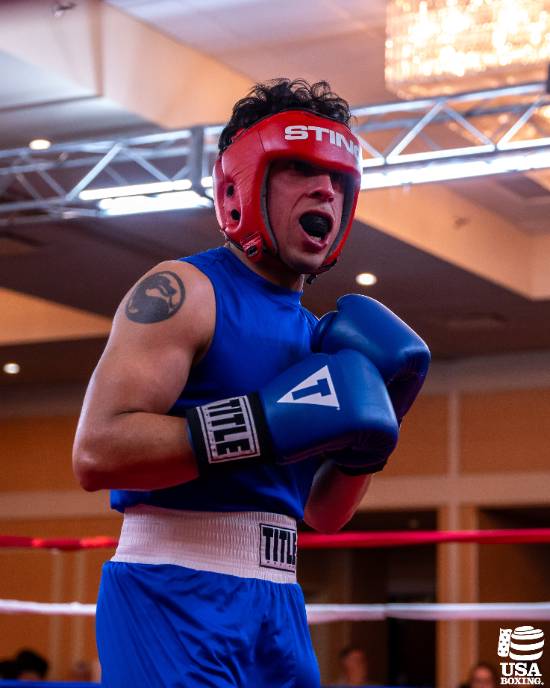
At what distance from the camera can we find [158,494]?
138 cm

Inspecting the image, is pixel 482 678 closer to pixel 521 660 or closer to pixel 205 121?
pixel 521 660

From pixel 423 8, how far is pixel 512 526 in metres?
5.18

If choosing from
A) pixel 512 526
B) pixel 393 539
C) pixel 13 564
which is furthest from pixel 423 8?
pixel 13 564

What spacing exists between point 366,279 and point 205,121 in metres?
1.85

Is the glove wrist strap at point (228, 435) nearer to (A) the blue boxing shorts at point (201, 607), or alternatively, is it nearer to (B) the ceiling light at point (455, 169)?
(A) the blue boxing shorts at point (201, 607)

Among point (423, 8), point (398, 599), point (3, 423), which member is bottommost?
point (398, 599)

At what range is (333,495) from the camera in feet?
5.25

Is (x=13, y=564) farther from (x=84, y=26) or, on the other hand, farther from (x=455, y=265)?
(x=84, y=26)

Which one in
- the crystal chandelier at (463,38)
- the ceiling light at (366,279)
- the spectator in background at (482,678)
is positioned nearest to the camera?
the crystal chandelier at (463,38)

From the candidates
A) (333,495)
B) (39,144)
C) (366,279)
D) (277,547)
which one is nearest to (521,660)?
(333,495)

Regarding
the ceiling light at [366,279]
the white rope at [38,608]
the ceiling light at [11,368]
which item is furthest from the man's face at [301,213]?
the ceiling light at [11,368]

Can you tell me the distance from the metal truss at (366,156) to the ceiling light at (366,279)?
103 cm

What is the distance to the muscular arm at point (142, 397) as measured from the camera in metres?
1.26

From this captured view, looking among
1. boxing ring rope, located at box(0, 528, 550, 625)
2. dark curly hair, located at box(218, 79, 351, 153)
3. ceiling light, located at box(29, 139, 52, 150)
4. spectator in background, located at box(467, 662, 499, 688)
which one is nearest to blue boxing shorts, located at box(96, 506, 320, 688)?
dark curly hair, located at box(218, 79, 351, 153)
